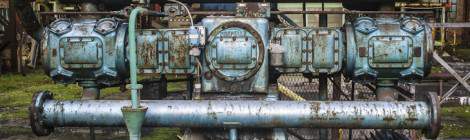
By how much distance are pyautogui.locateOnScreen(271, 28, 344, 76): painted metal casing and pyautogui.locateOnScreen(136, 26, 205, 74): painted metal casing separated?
0.78m

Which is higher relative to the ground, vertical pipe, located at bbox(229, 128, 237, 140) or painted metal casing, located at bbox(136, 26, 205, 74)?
painted metal casing, located at bbox(136, 26, 205, 74)

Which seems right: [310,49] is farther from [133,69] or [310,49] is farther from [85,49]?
[85,49]

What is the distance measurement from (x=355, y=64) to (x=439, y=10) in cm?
1882

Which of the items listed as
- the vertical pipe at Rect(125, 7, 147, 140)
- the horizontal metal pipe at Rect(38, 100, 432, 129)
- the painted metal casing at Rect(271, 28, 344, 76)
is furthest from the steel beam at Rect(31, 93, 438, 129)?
the painted metal casing at Rect(271, 28, 344, 76)

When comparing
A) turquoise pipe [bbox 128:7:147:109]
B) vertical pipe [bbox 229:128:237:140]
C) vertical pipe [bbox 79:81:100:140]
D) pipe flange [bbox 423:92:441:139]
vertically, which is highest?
turquoise pipe [bbox 128:7:147:109]

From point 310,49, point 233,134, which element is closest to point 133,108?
point 233,134

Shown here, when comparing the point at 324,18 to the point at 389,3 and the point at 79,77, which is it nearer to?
the point at 389,3

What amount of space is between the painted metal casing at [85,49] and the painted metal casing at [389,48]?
2064 millimetres

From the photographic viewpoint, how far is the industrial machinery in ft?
14.2

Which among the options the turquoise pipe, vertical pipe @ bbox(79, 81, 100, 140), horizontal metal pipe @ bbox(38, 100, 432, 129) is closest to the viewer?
the turquoise pipe

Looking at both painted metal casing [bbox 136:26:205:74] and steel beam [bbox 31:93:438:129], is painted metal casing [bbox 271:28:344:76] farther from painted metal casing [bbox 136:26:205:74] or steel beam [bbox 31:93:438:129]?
painted metal casing [bbox 136:26:205:74]

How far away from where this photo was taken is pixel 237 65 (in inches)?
186

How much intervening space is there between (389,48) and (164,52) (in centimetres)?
197

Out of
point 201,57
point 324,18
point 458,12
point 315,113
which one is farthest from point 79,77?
point 458,12
